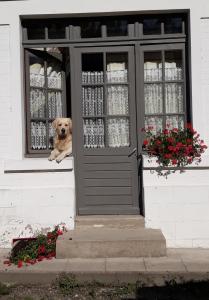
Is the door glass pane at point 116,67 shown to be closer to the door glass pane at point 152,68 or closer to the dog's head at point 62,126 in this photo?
the door glass pane at point 152,68

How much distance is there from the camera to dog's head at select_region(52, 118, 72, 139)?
7070 mm

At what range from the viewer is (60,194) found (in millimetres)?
6871

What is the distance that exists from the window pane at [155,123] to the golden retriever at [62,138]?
1151 mm

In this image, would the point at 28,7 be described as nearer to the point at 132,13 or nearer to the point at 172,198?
the point at 132,13

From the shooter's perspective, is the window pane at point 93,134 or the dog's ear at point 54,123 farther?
the window pane at point 93,134

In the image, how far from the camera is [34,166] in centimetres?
689

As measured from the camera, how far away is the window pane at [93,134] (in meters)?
7.25

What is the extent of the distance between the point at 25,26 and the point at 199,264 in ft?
13.8

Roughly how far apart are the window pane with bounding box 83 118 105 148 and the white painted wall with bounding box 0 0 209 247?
1.76 ft

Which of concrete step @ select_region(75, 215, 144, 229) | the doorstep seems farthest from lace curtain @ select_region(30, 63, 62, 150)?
the doorstep

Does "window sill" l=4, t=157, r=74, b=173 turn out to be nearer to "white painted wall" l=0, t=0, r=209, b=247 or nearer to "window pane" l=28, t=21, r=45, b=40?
"white painted wall" l=0, t=0, r=209, b=247

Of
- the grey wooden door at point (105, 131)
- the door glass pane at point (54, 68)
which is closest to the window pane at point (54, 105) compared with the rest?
the door glass pane at point (54, 68)

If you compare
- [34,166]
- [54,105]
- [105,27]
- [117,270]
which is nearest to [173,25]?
[105,27]

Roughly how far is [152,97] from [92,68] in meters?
1.00
